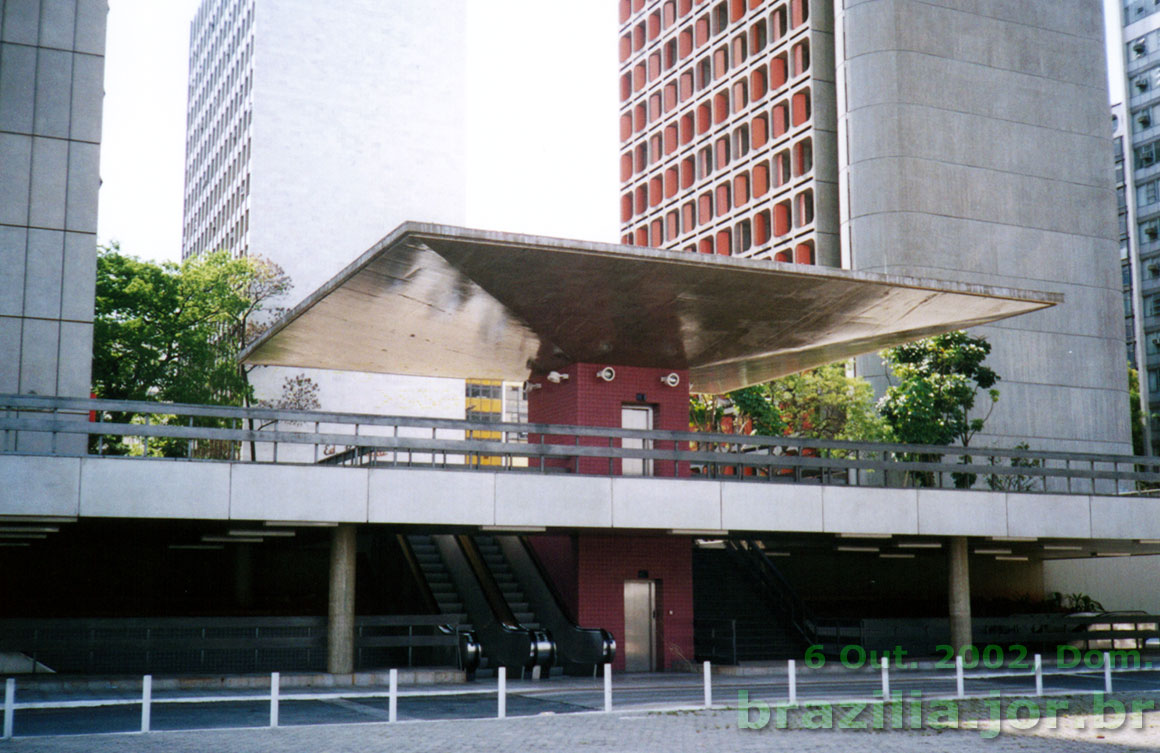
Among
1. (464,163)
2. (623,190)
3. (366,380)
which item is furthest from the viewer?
(464,163)

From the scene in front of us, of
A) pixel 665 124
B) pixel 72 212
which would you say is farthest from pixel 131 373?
pixel 665 124

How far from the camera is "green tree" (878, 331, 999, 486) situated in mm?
38625

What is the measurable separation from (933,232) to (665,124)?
2528 centimetres

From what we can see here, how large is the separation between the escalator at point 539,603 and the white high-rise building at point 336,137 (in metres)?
64.1

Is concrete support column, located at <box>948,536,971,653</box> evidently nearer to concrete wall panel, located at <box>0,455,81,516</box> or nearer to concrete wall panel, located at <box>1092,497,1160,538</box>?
concrete wall panel, located at <box>1092,497,1160,538</box>

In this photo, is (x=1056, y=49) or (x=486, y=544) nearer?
(x=486, y=544)

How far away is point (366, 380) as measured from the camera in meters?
93.6

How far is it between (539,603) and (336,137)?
78.2 meters

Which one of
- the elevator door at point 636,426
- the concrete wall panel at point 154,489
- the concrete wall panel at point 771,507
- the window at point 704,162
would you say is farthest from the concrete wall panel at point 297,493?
the window at point 704,162

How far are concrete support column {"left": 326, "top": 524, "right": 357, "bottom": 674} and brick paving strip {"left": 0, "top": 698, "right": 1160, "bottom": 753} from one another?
662 centimetres

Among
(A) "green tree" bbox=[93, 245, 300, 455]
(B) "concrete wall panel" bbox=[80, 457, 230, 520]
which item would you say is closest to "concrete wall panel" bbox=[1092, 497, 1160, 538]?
(B) "concrete wall panel" bbox=[80, 457, 230, 520]

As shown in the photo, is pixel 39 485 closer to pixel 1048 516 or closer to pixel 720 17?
pixel 1048 516

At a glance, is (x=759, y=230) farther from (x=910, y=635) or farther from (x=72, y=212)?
(x=72, y=212)

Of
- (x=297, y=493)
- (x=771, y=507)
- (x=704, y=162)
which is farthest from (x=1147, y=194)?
(x=297, y=493)
